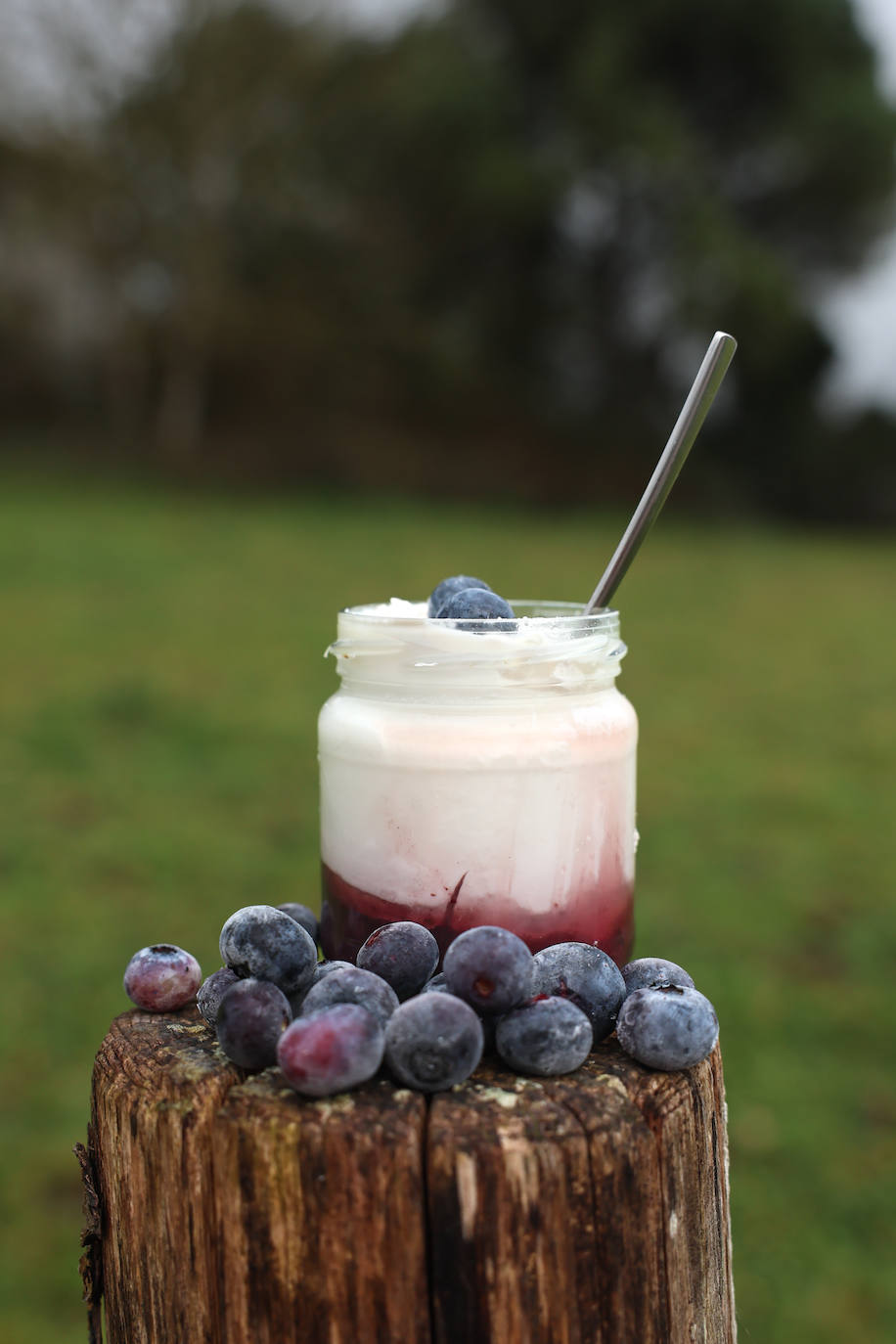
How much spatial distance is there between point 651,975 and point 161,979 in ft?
1.64

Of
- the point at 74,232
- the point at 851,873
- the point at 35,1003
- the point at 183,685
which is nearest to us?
the point at 35,1003

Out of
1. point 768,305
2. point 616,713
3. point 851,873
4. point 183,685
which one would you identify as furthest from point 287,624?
point 768,305

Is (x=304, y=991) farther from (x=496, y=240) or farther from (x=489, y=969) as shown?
(x=496, y=240)

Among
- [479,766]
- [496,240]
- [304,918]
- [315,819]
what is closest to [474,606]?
[479,766]

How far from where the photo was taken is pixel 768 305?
15992 millimetres

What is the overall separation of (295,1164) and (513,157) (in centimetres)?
1783

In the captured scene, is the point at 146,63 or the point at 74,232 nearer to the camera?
the point at 146,63

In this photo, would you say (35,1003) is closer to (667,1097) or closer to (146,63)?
(667,1097)

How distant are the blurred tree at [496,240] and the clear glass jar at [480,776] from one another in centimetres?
1488

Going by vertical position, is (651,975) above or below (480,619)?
below

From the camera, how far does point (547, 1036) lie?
101 centimetres

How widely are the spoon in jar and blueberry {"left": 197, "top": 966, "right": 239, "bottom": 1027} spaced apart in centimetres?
55

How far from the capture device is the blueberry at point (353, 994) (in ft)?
3.33

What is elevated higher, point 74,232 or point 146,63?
point 146,63
